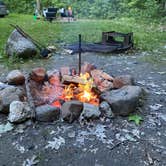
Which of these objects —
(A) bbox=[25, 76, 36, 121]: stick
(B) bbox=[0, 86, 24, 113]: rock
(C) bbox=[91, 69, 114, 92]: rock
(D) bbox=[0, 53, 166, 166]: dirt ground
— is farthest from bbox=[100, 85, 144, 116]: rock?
(B) bbox=[0, 86, 24, 113]: rock

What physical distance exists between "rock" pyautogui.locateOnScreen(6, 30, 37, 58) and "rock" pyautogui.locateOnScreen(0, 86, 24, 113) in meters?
2.33

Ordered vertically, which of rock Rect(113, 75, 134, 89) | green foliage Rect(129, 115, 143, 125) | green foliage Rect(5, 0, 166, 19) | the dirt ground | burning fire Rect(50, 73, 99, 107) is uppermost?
green foliage Rect(5, 0, 166, 19)

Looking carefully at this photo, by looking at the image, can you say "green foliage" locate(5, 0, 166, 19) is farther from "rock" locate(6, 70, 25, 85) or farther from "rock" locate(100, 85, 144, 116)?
"rock" locate(100, 85, 144, 116)

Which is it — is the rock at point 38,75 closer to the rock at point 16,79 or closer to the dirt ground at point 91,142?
the rock at point 16,79

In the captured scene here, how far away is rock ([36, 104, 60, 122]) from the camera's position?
3143 millimetres

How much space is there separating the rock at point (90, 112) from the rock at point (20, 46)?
293cm

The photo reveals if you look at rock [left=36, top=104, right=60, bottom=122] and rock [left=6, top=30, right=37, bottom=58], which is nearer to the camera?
rock [left=36, top=104, right=60, bottom=122]

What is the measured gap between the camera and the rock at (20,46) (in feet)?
18.9

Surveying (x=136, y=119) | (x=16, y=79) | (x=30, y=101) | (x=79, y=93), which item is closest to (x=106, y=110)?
(x=136, y=119)

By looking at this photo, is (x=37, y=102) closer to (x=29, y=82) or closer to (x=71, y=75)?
(x=29, y=82)

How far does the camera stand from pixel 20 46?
5762 millimetres

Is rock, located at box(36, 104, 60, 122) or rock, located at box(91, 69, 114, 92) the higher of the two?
rock, located at box(91, 69, 114, 92)

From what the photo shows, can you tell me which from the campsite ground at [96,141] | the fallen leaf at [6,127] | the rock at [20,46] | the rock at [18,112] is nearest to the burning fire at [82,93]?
the campsite ground at [96,141]

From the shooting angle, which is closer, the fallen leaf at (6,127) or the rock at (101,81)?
the fallen leaf at (6,127)
